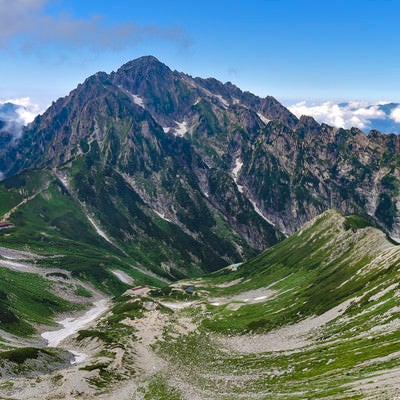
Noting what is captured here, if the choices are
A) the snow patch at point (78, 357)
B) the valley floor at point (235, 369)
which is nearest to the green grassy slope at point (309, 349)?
Answer: the valley floor at point (235, 369)

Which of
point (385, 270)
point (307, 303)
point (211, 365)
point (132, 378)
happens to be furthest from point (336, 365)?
point (307, 303)

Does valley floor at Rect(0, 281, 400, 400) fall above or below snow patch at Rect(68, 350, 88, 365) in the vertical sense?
below

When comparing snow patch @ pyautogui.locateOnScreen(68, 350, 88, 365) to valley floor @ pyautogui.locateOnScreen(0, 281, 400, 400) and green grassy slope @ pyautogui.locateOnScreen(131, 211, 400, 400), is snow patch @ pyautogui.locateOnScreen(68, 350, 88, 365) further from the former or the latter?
green grassy slope @ pyautogui.locateOnScreen(131, 211, 400, 400)

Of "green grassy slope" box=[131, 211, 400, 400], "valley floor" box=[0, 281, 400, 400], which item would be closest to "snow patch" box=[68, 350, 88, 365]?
"valley floor" box=[0, 281, 400, 400]

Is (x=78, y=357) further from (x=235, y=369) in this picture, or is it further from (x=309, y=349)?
(x=309, y=349)

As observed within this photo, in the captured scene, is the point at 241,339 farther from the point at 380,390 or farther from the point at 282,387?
the point at 380,390

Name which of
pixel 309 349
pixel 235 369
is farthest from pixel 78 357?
pixel 309 349

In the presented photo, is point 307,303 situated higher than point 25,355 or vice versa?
point 25,355

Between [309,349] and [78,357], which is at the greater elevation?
[78,357]

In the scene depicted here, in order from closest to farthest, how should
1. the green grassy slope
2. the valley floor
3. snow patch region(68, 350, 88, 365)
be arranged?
the valley floor → the green grassy slope → snow patch region(68, 350, 88, 365)

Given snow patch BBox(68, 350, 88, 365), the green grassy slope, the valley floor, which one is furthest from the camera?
snow patch BBox(68, 350, 88, 365)

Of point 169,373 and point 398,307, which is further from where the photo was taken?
point 169,373
